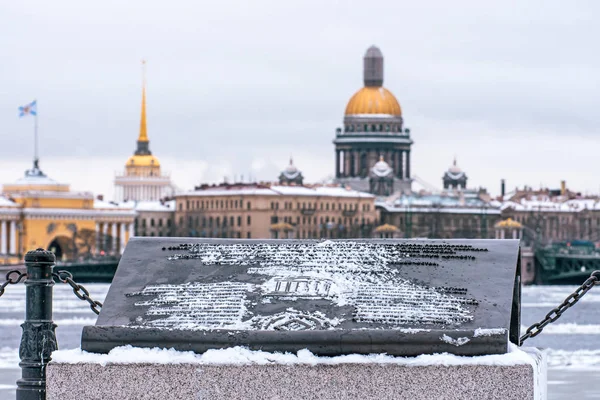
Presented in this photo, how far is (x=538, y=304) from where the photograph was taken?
5684 cm

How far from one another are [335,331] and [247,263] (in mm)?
930

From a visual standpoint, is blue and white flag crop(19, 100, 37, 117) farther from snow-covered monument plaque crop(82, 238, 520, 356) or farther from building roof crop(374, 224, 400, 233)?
snow-covered monument plaque crop(82, 238, 520, 356)

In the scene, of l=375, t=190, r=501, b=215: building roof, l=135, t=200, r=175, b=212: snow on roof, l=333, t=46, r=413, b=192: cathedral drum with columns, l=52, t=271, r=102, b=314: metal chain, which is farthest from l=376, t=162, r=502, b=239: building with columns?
l=52, t=271, r=102, b=314: metal chain

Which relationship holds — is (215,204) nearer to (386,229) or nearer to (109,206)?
(109,206)

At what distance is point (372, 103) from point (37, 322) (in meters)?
154

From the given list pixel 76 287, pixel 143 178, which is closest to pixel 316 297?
pixel 76 287

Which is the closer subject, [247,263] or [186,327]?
[186,327]

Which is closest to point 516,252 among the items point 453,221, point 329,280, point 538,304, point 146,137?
point 329,280

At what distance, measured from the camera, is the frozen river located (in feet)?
57.6

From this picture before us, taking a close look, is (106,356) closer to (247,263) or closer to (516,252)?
(247,263)

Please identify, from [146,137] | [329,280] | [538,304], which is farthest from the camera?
[146,137]

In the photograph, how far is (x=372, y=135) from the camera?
160375mm

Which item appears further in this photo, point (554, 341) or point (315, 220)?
point (315, 220)

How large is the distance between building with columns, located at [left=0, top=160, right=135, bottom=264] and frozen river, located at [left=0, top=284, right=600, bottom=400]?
59.2 m
